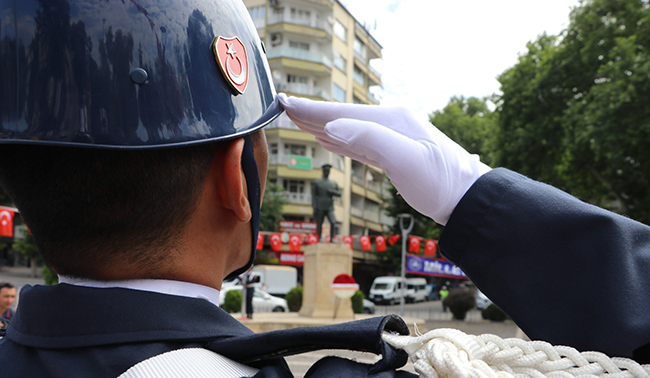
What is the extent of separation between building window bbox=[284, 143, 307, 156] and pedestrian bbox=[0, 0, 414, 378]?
38.1 meters

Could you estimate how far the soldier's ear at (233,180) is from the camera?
3.55 feet

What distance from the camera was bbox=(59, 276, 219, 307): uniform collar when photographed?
40.0 inches

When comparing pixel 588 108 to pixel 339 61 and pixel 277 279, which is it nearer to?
pixel 277 279

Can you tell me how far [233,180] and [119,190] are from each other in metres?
0.21

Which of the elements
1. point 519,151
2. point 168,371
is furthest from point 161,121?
point 519,151

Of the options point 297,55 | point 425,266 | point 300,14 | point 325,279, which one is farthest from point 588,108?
point 300,14

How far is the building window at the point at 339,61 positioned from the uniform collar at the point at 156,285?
137ft

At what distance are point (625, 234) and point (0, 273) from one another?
46175mm

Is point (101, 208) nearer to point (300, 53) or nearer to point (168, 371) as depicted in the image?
point (168, 371)

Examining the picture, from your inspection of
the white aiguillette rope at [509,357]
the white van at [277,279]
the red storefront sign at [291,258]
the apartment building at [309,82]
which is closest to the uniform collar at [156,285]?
the white aiguillette rope at [509,357]

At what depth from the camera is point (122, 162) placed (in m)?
1.01

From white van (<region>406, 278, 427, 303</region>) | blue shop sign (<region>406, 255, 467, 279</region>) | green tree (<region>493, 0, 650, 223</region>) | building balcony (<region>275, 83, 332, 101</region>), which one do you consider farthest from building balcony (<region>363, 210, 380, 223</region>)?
green tree (<region>493, 0, 650, 223</region>)

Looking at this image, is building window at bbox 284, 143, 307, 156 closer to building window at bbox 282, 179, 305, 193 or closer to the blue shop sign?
building window at bbox 282, 179, 305, 193

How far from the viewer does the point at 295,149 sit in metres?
39.5
